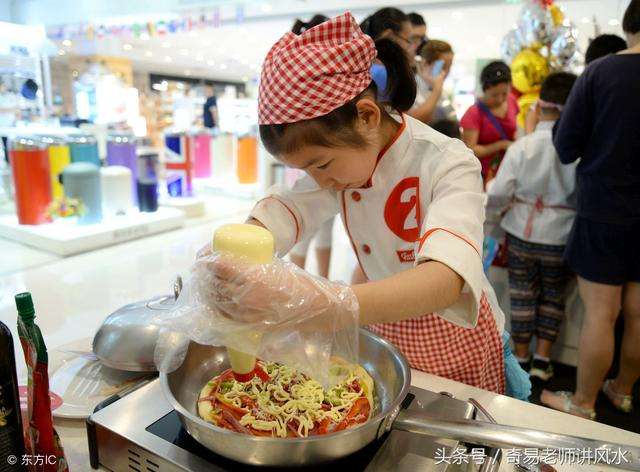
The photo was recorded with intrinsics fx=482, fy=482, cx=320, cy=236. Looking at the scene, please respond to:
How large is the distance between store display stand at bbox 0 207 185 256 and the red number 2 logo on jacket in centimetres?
172

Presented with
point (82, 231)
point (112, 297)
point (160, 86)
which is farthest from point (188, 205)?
point (160, 86)

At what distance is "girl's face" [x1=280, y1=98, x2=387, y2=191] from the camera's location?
0.73 metres

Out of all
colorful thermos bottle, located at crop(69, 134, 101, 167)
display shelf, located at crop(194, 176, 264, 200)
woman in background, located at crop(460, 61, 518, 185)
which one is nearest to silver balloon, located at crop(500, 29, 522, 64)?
woman in background, located at crop(460, 61, 518, 185)

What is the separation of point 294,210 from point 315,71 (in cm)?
35

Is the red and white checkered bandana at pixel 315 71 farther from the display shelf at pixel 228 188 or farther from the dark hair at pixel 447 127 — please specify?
the display shelf at pixel 228 188

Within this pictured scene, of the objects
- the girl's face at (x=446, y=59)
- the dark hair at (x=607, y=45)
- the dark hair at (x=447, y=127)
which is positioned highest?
the dark hair at (x=607, y=45)

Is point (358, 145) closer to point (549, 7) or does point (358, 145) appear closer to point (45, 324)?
point (45, 324)

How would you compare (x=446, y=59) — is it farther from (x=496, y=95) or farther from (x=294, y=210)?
(x=294, y=210)

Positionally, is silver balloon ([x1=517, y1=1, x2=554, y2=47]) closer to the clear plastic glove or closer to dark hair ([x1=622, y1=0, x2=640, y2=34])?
dark hair ([x1=622, y1=0, x2=640, y2=34])

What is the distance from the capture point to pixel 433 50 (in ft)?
6.86

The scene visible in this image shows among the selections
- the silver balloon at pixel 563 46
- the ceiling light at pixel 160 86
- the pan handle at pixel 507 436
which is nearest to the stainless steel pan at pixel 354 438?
the pan handle at pixel 507 436

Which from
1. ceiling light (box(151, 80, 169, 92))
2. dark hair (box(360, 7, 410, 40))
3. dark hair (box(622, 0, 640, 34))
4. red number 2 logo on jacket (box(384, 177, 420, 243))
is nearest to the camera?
red number 2 logo on jacket (box(384, 177, 420, 243))

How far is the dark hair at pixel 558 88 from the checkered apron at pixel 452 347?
4.22 ft

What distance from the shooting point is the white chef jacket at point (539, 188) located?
6.02 ft
